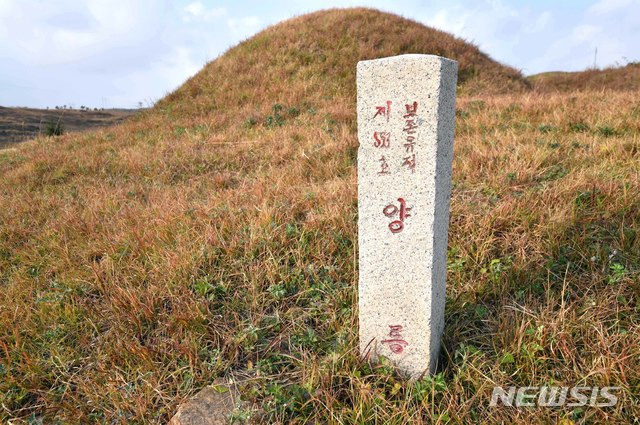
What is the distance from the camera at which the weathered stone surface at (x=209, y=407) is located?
2291 mm

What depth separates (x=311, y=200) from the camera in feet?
14.0

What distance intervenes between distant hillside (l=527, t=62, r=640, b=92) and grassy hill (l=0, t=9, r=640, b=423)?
11412 millimetres

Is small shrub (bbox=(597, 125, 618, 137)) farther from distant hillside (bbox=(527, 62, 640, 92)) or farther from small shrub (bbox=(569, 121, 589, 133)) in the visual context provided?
distant hillside (bbox=(527, 62, 640, 92))

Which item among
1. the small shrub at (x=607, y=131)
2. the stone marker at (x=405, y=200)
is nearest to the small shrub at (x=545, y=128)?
the small shrub at (x=607, y=131)

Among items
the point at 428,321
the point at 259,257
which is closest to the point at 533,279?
the point at 428,321

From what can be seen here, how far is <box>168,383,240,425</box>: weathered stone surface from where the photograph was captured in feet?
7.52

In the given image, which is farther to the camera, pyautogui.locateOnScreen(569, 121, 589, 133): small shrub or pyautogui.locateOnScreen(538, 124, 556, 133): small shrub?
pyautogui.locateOnScreen(538, 124, 556, 133): small shrub

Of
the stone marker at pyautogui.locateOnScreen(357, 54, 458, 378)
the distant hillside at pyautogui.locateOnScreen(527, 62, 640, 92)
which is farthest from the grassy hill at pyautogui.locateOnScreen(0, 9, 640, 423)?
the distant hillside at pyautogui.locateOnScreen(527, 62, 640, 92)

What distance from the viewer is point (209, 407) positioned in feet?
7.76

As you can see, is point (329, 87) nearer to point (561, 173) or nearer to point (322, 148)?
point (322, 148)

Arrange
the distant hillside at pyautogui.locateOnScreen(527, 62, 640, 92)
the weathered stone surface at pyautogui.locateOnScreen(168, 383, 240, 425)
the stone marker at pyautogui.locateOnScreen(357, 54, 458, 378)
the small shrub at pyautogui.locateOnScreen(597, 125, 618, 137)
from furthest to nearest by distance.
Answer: the distant hillside at pyautogui.locateOnScreen(527, 62, 640, 92) < the small shrub at pyautogui.locateOnScreen(597, 125, 618, 137) < the weathered stone surface at pyautogui.locateOnScreen(168, 383, 240, 425) < the stone marker at pyautogui.locateOnScreen(357, 54, 458, 378)

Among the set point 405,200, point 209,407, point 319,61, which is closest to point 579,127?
point 405,200

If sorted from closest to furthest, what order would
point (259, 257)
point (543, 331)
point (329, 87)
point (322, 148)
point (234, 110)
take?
point (543, 331) < point (259, 257) < point (322, 148) < point (234, 110) < point (329, 87)

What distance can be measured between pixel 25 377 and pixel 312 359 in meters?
2.05
